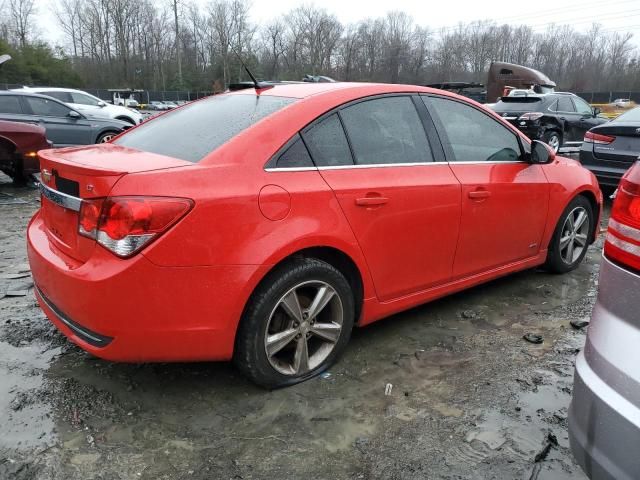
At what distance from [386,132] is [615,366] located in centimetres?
195

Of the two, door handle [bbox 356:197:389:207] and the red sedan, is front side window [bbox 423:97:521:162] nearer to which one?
door handle [bbox 356:197:389:207]

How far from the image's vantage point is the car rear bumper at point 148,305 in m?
2.26

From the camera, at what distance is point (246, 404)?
8.71 feet

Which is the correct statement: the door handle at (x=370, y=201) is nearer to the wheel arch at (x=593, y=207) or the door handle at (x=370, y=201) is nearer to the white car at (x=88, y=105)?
the wheel arch at (x=593, y=207)

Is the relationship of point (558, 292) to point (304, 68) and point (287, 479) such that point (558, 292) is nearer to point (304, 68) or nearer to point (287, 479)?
point (287, 479)

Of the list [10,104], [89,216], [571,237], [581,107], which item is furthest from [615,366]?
[581,107]

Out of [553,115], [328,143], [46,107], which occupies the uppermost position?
[328,143]

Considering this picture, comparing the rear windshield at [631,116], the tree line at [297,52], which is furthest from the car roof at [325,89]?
the tree line at [297,52]

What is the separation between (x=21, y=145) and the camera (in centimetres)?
811

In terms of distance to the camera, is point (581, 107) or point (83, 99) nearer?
point (581, 107)

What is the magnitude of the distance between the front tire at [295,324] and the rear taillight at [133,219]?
0.55 meters

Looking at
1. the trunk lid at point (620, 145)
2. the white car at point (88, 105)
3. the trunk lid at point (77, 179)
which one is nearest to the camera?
the trunk lid at point (77, 179)

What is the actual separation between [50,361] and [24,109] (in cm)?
A: 963

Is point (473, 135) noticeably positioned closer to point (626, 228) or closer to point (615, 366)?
point (626, 228)
